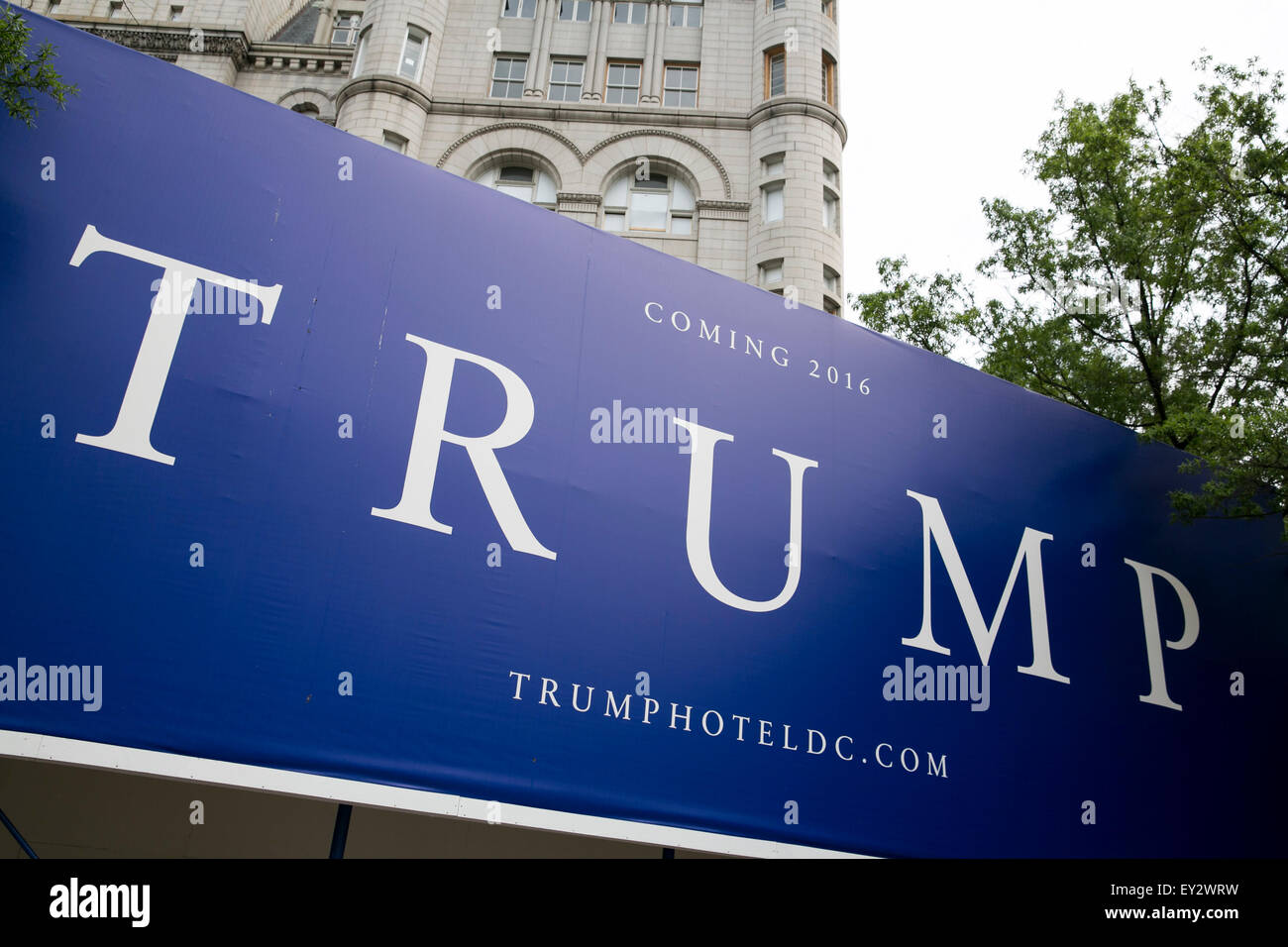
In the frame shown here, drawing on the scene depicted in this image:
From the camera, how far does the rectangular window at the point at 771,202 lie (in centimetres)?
2298

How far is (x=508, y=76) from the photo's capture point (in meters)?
25.1

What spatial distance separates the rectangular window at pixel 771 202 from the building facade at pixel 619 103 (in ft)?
0.12

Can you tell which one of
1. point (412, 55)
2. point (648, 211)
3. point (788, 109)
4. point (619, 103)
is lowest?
point (648, 211)

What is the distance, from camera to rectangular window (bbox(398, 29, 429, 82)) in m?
24.2

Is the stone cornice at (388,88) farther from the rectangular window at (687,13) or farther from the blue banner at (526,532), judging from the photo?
the blue banner at (526,532)

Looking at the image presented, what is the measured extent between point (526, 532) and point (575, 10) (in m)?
22.0

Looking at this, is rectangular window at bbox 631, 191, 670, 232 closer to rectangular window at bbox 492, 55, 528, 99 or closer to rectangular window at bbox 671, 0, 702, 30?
rectangular window at bbox 492, 55, 528, 99

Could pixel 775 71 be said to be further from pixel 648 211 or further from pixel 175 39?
pixel 175 39

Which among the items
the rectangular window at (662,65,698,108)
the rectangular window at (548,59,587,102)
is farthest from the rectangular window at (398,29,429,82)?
the rectangular window at (662,65,698,108)

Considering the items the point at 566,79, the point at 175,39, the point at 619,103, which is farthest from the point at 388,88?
the point at 175,39

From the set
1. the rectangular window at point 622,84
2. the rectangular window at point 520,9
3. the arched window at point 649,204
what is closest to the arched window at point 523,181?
the arched window at point 649,204
